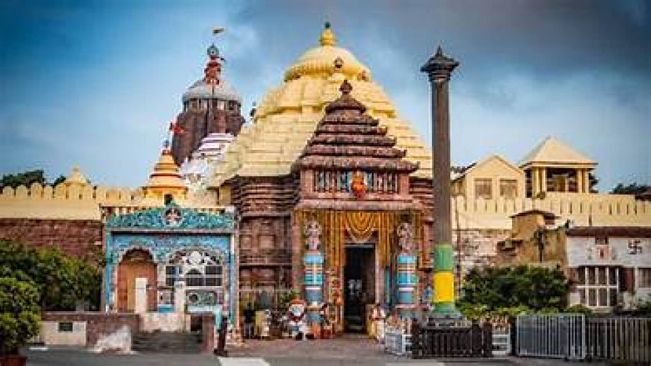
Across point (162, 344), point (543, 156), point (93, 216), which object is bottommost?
point (162, 344)

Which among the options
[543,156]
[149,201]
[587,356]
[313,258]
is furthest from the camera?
[543,156]

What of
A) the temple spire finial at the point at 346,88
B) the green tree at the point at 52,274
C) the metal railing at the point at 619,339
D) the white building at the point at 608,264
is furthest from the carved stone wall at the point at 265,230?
the metal railing at the point at 619,339

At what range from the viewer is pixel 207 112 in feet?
206

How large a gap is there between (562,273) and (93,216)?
15.2 metres

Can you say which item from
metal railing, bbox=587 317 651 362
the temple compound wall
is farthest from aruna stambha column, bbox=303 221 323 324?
metal railing, bbox=587 317 651 362

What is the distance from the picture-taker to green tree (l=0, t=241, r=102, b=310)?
28.9 metres

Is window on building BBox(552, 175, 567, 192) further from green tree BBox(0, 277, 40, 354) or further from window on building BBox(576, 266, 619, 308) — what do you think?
green tree BBox(0, 277, 40, 354)

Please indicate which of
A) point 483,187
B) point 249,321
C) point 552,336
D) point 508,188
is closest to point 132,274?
point 249,321

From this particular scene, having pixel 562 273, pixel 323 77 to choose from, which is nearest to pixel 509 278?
pixel 562 273

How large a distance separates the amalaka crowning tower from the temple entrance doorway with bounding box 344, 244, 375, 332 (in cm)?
2586

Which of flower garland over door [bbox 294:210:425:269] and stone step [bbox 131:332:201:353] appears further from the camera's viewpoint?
flower garland over door [bbox 294:210:425:269]

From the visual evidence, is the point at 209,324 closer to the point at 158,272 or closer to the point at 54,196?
A: the point at 158,272

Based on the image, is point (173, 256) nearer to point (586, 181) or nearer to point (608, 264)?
point (608, 264)

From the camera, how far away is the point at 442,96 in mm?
23000
